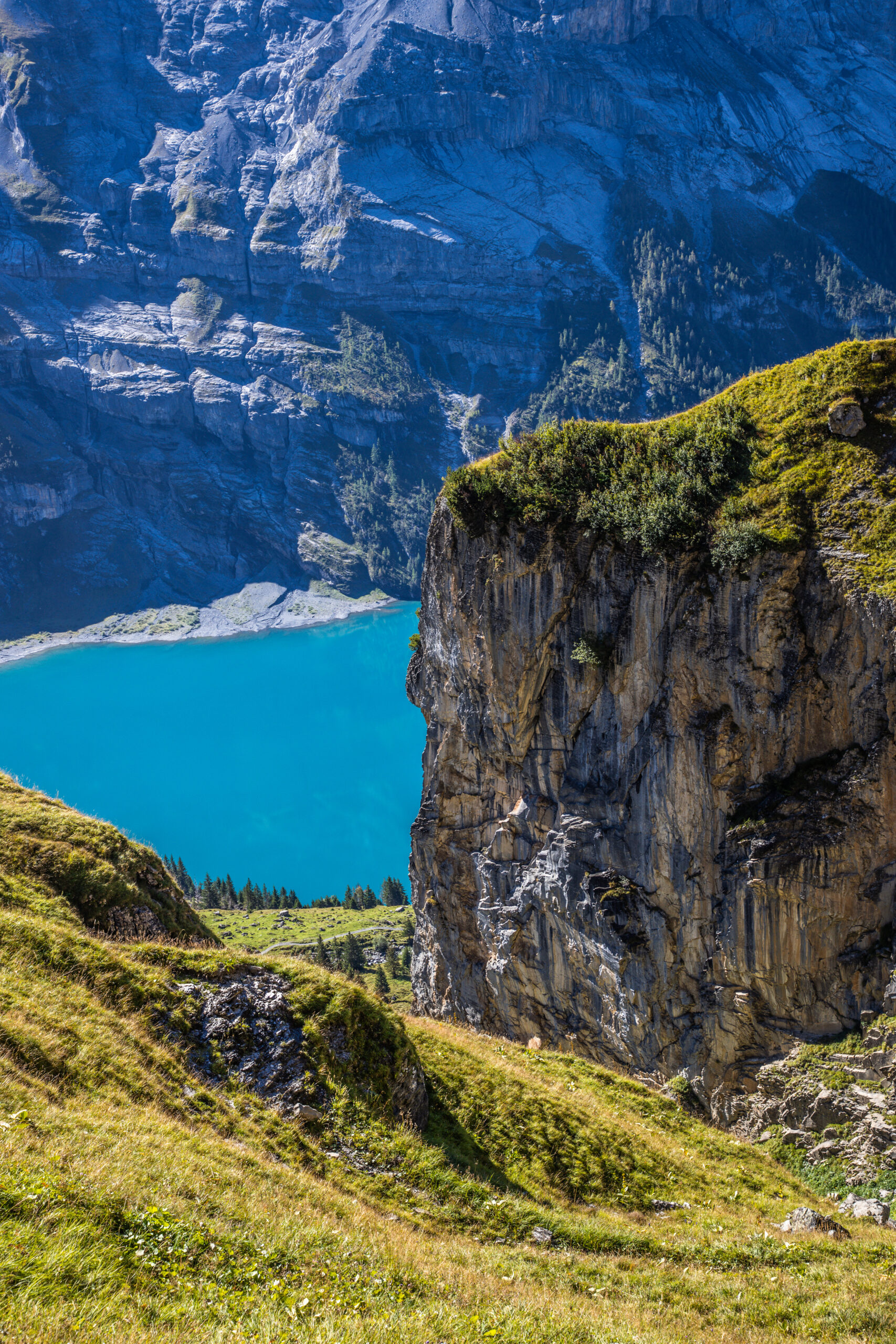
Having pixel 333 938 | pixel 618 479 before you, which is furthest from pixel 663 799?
pixel 333 938

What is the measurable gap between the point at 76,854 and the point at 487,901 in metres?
20.1

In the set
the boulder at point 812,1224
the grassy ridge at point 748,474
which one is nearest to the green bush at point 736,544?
the grassy ridge at point 748,474

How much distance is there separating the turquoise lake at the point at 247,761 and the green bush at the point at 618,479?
3473 inches

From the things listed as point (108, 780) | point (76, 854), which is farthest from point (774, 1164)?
point (108, 780)

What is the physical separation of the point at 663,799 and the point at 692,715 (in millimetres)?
2933

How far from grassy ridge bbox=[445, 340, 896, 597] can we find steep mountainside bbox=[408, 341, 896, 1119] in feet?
0.24

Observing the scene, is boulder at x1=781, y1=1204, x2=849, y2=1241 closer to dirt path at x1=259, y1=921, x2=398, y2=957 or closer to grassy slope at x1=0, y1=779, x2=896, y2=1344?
grassy slope at x1=0, y1=779, x2=896, y2=1344

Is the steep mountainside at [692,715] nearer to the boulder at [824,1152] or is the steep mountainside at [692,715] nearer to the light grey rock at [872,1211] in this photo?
the boulder at [824,1152]

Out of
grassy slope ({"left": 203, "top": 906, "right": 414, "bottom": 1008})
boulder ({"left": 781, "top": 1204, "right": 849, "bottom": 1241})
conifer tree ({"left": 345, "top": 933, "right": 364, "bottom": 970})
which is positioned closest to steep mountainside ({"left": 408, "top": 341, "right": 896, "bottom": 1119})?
boulder ({"left": 781, "top": 1204, "right": 849, "bottom": 1241})

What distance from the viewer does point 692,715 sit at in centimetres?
2584

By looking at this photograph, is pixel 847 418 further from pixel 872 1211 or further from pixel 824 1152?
pixel 872 1211

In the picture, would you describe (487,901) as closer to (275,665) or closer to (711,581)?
(711,581)

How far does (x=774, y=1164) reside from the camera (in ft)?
62.7

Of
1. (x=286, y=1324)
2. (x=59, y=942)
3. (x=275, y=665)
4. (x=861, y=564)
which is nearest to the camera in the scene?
(x=286, y=1324)
